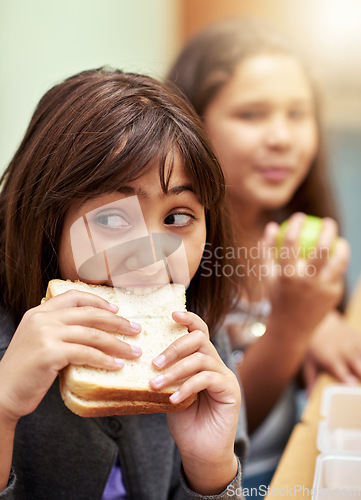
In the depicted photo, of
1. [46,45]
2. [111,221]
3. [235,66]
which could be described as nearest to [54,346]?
[111,221]

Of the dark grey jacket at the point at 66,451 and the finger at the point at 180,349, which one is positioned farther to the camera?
the dark grey jacket at the point at 66,451

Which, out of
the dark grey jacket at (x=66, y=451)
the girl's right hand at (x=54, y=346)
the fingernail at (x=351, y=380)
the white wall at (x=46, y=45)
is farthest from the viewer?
the white wall at (x=46, y=45)

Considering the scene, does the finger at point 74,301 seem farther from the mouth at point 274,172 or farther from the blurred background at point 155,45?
the mouth at point 274,172

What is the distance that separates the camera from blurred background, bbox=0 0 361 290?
144 cm

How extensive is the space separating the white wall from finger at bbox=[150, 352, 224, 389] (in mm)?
751

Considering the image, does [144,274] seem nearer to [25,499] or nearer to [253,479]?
[25,499]

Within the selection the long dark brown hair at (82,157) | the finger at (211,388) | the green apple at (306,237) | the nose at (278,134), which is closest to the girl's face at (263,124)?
the nose at (278,134)

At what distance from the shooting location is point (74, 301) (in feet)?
1.68

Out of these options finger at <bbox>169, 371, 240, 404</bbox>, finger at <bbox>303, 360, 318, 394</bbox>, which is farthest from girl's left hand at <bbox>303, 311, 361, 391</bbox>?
finger at <bbox>169, 371, 240, 404</bbox>

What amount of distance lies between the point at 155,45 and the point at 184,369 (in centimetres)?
224

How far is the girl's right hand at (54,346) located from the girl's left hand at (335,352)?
63cm

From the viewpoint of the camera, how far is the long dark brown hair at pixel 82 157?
1.76 feet

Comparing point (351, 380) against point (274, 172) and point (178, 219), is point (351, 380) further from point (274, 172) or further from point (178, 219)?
point (178, 219)

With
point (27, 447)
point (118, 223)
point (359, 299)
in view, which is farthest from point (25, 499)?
point (359, 299)
